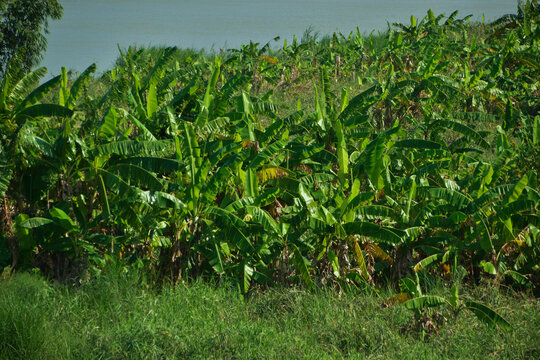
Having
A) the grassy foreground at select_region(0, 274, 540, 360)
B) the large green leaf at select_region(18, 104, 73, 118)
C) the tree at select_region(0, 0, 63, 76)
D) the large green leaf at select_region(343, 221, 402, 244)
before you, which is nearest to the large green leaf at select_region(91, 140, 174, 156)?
the large green leaf at select_region(18, 104, 73, 118)

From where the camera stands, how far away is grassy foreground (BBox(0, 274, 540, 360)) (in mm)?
4051

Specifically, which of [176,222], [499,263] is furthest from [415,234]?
[176,222]

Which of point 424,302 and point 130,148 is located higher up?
point 130,148

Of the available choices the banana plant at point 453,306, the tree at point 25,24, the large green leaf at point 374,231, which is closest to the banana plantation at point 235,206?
the large green leaf at point 374,231

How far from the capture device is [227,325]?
4445 mm

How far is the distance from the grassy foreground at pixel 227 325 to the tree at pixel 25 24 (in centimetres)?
2235

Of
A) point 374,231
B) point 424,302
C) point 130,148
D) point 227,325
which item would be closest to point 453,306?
point 424,302

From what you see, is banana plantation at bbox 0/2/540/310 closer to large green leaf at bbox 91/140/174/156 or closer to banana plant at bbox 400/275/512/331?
large green leaf at bbox 91/140/174/156

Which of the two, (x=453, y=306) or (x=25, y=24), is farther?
(x=25, y=24)

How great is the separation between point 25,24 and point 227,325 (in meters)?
25.0

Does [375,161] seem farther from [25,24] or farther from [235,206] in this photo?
[25,24]

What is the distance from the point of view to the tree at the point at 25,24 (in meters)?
25.3

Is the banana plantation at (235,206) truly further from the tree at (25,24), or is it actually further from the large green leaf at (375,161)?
the tree at (25,24)

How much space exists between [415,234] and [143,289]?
7.78ft
